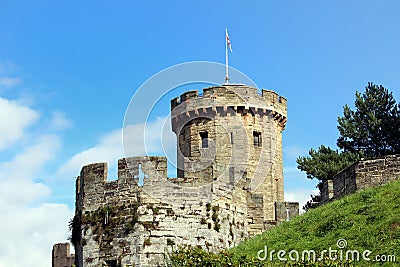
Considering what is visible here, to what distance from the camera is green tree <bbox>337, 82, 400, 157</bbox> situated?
38.5m

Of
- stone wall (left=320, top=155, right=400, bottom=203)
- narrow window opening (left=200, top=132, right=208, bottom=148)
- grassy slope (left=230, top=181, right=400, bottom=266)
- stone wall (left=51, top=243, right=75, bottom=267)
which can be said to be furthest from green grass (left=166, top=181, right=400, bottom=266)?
narrow window opening (left=200, top=132, right=208, bottom=148)

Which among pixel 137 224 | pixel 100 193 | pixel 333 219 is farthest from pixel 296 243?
pixel 100 193

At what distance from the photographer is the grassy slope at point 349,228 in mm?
20812

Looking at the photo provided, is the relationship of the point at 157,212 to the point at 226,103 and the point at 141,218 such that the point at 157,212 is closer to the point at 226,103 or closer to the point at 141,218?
the point at 141,218

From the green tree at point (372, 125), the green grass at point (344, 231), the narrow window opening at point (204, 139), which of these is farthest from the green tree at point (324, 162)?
the green grass at point (344, 231)

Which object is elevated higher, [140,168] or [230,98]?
[230,98]

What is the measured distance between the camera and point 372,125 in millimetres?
39250

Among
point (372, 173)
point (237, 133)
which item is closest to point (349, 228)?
point (372, 173)

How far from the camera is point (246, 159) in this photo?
34.3 metres

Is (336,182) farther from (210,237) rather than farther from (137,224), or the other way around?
(137,224)

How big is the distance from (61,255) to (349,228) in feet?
40.8

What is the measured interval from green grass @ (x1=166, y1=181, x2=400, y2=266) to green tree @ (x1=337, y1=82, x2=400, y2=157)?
13.5m

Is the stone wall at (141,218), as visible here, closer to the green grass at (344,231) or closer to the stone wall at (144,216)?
the stone wall at (144,216)

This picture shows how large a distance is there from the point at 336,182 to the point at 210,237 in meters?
7.03
